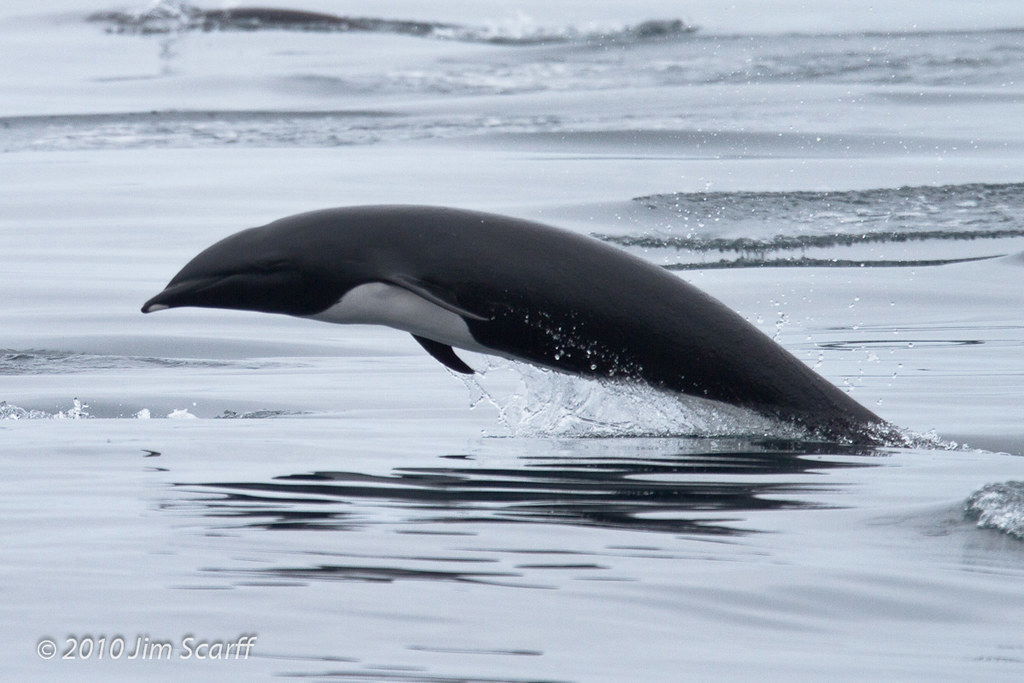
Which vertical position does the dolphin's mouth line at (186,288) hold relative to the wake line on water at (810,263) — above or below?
above

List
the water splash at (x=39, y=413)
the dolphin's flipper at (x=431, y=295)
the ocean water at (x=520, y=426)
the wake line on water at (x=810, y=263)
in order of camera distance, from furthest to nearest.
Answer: the wake line on water at (x=810, y=263) → the water splash at (x=39, y=413) → the dolphin's flipper at (x=431, y=295) → the ocean water at (x=520, y=426)

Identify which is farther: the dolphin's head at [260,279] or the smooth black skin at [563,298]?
the dolphin's head at [260,279]

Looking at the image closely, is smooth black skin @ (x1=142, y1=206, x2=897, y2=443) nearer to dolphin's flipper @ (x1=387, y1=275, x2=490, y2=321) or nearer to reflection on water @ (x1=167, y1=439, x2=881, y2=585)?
dolphin's flipper @ (x1=387, y1=275, x2=490, y2=321)

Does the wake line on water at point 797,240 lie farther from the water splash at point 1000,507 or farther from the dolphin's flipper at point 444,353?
the water splash at point 1000,507

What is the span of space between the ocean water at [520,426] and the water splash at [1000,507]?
0.07 feet

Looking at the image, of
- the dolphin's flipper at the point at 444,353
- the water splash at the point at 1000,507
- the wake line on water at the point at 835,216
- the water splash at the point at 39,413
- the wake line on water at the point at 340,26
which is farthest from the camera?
the wake line on water at the point at 340,26

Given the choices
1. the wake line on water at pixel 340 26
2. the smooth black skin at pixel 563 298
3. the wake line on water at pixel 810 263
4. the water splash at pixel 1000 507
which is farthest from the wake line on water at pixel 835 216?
the wake line on water at pixel 340 26

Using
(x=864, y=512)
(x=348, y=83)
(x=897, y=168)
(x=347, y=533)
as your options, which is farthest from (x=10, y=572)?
(x=348, y=83)

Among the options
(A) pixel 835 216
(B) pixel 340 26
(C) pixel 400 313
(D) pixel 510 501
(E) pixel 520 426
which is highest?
(B) pixel 340 26

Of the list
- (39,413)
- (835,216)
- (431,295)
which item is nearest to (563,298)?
(431,295)

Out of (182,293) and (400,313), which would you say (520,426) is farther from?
(182,293)

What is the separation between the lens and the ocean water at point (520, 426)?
4.03 m

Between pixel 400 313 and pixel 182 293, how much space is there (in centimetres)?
94

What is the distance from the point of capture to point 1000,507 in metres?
5.07
